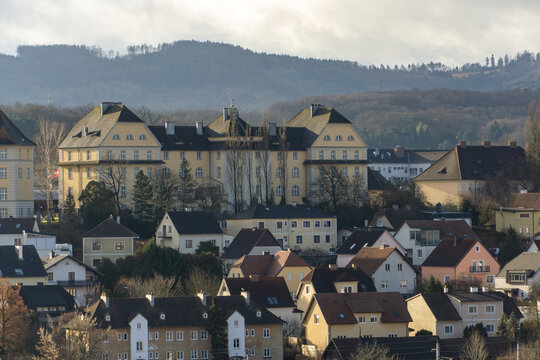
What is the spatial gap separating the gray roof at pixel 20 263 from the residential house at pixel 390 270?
17438 mm

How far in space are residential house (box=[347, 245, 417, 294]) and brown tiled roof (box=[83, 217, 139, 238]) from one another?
1311 cm

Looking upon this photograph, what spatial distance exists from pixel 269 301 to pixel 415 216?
22.7 m

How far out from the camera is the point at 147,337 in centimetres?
6234

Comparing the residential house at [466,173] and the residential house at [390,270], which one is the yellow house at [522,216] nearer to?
the residential house at [466,173]

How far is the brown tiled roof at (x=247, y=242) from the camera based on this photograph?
79.5 metres

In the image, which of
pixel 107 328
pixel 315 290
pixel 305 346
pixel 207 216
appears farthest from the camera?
pixel 207 216

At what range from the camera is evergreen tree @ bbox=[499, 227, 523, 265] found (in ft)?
272

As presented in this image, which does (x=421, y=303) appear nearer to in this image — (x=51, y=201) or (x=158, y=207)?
(x=158, y=207)

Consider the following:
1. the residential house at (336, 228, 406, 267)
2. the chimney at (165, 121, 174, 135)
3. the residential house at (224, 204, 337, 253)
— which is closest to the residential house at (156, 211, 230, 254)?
the residential house at (224, 204, 337, 253)

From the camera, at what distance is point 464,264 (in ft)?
258

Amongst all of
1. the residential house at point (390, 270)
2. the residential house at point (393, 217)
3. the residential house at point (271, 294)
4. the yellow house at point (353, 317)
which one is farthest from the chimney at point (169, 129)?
the yellow house at point (353, 317)

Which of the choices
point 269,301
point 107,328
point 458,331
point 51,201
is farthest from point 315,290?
point 51,201

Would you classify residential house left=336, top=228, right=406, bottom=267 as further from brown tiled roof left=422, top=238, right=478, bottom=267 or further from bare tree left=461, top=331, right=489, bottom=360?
bare tree left=461, top=331, right=489, bottom=360

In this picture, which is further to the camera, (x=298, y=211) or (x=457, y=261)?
(x=298, y=211)
